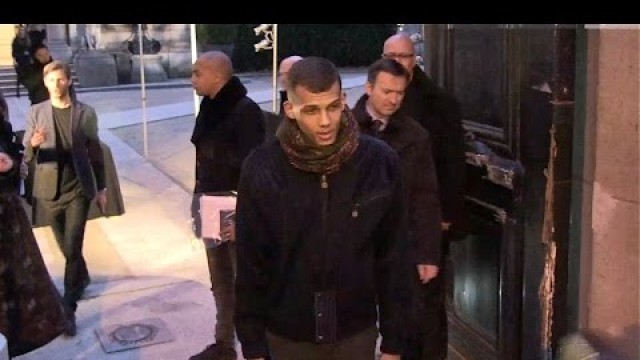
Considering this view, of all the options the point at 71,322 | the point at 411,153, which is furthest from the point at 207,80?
the point at 71,322

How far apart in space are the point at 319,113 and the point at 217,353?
2445 mm

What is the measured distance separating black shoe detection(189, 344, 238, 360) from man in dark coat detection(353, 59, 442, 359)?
53.0 inches

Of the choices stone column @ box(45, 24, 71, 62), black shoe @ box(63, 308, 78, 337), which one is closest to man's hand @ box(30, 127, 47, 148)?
black shoe @ box(63, 308, 78, 337)

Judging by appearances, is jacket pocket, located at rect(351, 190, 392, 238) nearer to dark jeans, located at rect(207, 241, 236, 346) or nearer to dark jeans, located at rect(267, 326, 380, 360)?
dark jeans, located at rect(267, 326, 380, 360)

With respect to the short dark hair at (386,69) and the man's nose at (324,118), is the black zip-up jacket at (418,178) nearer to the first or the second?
the short dark hair at (386,69)

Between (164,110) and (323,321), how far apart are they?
15283 mm

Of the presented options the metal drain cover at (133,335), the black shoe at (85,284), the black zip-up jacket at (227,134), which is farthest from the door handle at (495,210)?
the black shoe at (85,284)

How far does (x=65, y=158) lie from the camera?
5547 mm

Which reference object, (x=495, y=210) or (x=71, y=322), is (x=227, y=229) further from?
(x=71, y=322)

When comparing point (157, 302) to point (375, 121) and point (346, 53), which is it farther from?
point (346, 53)

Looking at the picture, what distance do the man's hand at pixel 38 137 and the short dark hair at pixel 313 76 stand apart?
3.10 m

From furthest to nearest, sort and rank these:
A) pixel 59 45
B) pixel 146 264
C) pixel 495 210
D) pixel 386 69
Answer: pixel 59 45 < pixel 146 264 < pixel 495 210 < pixel 386 69

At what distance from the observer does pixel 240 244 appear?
9.35 feet

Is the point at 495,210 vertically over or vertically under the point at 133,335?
over
